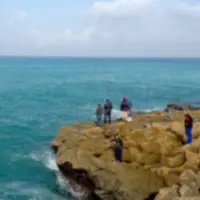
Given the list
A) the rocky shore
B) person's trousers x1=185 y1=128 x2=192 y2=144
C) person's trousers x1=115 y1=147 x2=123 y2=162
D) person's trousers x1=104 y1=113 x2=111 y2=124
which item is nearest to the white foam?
the rocky shore

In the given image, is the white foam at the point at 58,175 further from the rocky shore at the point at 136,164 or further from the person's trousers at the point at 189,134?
the person's trousers at the point at 189,134

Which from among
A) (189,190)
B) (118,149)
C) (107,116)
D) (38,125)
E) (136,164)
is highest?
(107,116)

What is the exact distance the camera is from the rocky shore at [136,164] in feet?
54.9

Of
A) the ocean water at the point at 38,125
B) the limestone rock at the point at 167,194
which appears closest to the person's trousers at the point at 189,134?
the limestone rock at the point at 167,194

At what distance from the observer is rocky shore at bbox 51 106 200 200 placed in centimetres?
1673

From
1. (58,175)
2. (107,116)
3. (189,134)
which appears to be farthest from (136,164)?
(107,116)

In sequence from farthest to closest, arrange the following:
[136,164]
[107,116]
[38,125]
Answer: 1. [38,125]
2. [107,116]
3. [136,164]

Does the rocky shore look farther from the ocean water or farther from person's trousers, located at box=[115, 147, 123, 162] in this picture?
the ocean water

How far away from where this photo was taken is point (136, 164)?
737 inches

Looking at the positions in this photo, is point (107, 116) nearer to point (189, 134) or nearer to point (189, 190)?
point (189, 134)

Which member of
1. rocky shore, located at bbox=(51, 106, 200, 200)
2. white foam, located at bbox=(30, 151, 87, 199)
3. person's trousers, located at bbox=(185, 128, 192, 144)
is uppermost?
person's trousers, located at bbox=(185, 128, 192, 144)

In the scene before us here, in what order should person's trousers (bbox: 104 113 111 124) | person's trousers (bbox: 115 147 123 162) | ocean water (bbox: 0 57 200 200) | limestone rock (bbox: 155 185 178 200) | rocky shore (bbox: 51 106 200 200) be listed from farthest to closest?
person's trousers (bbox: 104 113 111 124)
ocean water (bbox: 0 57 200 200)
person's trousers (bbox: 115 147 123 162)
rocky shore (bbox: 51 106 200 200)
limestone rock (bbox: 155 185 178 200)

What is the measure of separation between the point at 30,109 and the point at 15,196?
1037 inches

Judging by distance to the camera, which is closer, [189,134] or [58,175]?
[189,134]
